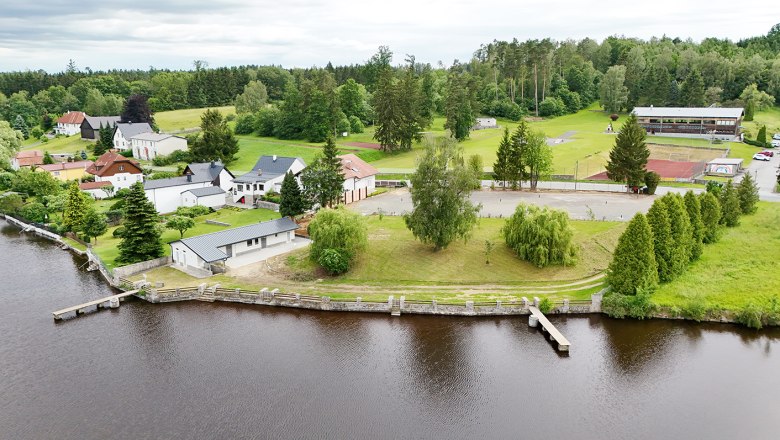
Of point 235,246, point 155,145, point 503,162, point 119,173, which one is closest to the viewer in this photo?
point 235,246

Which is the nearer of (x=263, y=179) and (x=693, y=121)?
(x=263, y=179)

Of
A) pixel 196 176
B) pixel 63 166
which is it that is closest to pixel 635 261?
pixel 196 176

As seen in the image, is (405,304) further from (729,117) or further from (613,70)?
(613,70)

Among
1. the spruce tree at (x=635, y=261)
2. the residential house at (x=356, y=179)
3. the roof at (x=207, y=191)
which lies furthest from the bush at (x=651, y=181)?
the roof at (x=207, y=191)

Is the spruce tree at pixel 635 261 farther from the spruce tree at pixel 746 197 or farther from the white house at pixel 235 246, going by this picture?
the white house at pixel 235 246

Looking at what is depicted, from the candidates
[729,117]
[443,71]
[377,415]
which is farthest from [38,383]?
[443,71]

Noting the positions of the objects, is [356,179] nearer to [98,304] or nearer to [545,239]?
[545,239]
